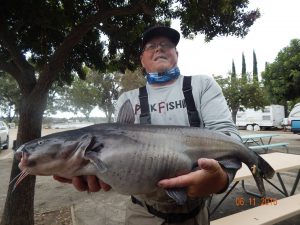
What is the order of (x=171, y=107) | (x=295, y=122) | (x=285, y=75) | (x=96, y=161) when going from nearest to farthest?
1. (x=96, y=161)
2. (x=171, y=107)
3. (x=295, y=122)
4. (x=285, y=75)

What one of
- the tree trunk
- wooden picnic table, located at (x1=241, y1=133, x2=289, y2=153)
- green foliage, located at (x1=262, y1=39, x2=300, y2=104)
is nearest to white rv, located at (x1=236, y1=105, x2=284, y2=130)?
green foliage, located at (x1=262, y1=39, x2=300, y2=104)

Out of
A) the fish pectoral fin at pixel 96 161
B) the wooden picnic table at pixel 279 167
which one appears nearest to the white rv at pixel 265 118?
the wooden picnic table at pixel 279 167

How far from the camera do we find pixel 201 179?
1.58 m

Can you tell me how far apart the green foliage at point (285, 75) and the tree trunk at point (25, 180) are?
22920 millimetres

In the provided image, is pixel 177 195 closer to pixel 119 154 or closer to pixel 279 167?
pixel 119 154

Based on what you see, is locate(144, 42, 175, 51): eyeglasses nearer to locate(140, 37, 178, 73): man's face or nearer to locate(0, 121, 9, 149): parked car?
locate(140, 37, 178, 73): man's face

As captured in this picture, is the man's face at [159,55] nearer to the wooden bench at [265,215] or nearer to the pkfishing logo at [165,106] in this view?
the pkfishing logo at [165,106]

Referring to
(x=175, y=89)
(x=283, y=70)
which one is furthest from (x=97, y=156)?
(x=283, y=70)

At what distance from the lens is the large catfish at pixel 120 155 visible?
153 centimetres

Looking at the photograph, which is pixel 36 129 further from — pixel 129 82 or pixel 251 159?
pixel 129 82

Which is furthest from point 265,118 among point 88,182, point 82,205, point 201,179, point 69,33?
point 88,182

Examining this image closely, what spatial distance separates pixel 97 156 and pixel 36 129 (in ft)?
11.1

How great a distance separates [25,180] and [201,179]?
382cm

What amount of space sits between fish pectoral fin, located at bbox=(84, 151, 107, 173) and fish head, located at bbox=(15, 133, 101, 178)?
22 millimetres
